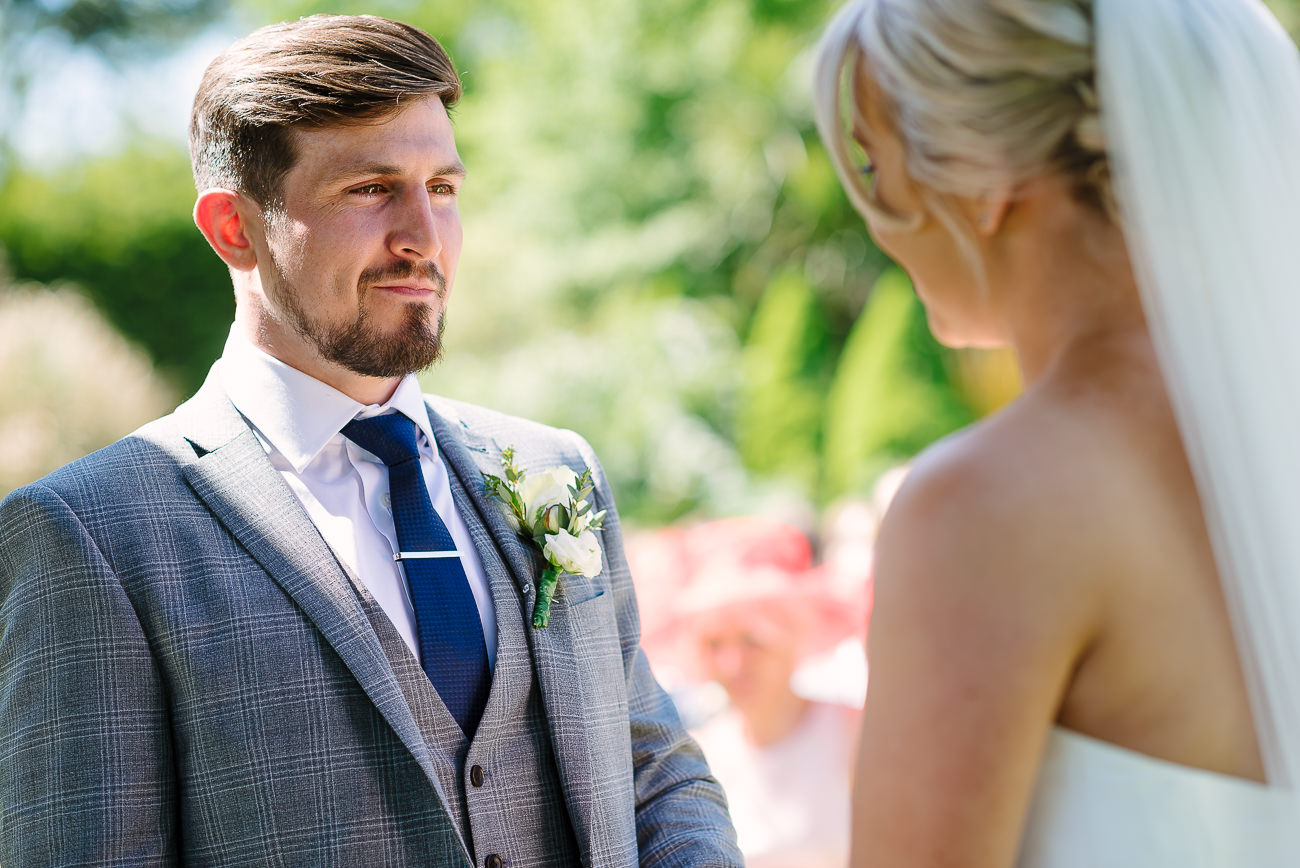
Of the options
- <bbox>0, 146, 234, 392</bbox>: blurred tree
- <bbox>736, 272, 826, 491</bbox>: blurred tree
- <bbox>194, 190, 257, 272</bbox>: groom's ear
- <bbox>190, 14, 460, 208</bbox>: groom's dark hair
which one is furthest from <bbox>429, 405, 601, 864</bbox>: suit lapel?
<bbox>0, 146, 234, 392</bbox>: blurred tree

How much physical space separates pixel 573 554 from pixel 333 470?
1.50 feet

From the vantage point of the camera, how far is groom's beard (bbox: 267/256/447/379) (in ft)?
6.97

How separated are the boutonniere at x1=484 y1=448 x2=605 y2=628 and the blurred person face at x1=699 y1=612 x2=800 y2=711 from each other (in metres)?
2.40

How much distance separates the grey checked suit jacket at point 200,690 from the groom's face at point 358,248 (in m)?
0.25

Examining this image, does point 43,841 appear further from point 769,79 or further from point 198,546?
point 769,79

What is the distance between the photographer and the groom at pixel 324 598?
1772mm

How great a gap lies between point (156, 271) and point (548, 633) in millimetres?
16641

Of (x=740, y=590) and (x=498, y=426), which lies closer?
(x=498, y=426)

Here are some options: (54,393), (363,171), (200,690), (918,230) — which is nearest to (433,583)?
(200,690)

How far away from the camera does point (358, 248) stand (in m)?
2.13

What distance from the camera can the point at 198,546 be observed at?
1.90 metres

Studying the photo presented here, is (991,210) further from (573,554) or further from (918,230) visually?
(573,554)

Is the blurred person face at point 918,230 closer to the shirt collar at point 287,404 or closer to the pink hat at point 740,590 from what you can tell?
the shirt collar at point 287,404

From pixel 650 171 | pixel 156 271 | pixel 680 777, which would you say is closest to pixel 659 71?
pixel 650 171
